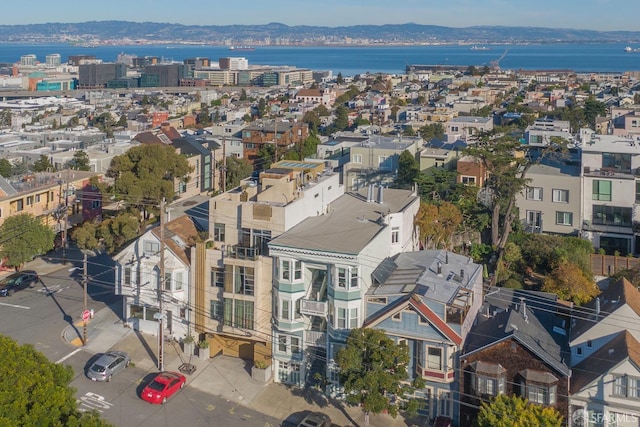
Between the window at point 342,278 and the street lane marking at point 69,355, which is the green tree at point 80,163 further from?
the window at point 342,278

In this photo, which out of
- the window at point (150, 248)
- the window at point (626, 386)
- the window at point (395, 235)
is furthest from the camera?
the window at point (395, 235)

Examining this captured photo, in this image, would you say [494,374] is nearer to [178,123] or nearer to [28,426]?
[28,426]

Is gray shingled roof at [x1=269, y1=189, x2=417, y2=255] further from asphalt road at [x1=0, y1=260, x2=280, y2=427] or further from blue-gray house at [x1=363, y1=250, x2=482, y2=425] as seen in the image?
asphalt road at [x1=0, y1=260, x2=280, y2=427]

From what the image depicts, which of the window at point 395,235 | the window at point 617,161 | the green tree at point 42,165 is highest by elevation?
the window at point 617,161

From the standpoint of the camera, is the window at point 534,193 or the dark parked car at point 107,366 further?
the window at point 534,193

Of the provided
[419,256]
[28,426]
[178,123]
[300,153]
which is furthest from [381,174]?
[178,123]

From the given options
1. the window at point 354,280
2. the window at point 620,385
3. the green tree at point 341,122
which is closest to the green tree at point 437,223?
the window at point 354,280

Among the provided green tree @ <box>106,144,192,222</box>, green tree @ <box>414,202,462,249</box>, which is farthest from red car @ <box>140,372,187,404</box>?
green tree @ <box>106,144,192,222</box>
